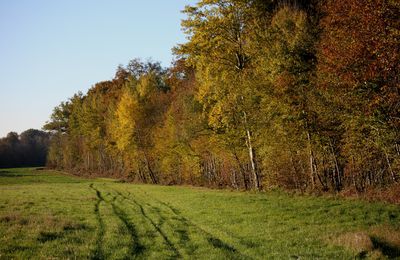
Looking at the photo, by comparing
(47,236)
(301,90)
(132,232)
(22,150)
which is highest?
(22,150)

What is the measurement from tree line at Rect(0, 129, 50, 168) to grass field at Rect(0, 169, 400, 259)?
145m

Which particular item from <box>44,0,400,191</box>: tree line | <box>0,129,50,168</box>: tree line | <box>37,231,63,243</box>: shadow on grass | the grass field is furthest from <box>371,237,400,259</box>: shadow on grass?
<box>0,129,50,168</box>: tree line

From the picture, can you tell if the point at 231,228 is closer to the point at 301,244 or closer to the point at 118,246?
the point at 301,244

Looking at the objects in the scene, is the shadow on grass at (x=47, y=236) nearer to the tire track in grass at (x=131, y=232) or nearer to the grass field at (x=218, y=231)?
the grass field at (x=218, y=231)

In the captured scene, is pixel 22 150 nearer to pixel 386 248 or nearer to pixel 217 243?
pixel 217 243

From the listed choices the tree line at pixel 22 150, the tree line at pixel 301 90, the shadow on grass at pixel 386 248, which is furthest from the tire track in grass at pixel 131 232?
the tree line at pixel 22 150

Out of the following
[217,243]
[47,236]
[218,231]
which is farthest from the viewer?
[218,231]

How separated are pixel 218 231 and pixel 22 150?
546ft

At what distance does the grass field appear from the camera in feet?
38.4

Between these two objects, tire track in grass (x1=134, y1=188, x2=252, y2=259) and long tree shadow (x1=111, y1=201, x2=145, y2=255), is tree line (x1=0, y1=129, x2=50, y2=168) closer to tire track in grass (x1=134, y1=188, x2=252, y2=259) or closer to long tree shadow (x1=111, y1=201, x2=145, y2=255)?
long tree shadow (x1=111, y1=201, x2=145, y2=255)

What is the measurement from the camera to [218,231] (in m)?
15.1

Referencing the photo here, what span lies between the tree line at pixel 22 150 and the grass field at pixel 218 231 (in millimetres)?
145109

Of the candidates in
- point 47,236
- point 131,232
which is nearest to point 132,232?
point 131,232

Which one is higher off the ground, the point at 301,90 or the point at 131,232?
the point at 301,90
